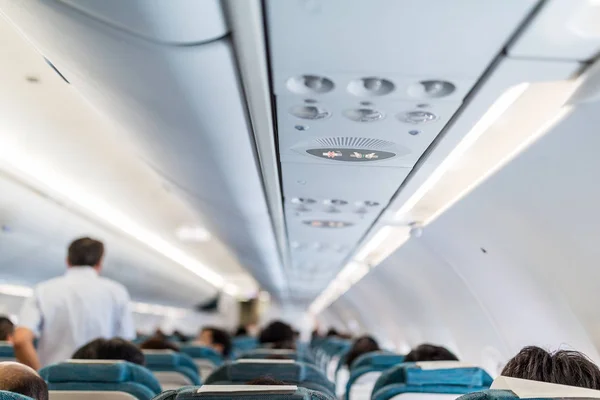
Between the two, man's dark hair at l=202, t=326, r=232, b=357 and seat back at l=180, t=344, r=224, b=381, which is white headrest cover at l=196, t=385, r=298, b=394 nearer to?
seat back at l=180, t=344, r=224, b=381

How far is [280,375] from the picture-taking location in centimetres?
361

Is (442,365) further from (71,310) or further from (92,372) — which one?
(71,310)

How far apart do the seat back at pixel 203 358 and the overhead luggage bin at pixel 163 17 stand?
5833 millimetres

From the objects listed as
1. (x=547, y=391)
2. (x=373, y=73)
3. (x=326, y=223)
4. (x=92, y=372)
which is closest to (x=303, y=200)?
(x=326, y=223)

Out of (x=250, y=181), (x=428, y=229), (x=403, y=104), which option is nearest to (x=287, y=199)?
(x=250, y=181)

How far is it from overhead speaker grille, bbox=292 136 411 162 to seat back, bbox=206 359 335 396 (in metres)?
1.18

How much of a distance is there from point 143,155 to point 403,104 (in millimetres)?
2093

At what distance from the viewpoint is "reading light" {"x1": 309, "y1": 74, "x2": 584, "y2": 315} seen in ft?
9.32

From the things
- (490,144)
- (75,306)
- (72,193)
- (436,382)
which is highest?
(72,193)

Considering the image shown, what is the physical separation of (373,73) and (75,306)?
10.1 feet

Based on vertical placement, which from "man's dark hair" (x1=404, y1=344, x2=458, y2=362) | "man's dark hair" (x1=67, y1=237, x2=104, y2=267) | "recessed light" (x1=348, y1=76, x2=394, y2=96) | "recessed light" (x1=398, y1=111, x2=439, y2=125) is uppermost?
"recessed light" (x1=348, y1=76, x2=394, y2=96)

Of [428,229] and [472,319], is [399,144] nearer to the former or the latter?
[428,229]

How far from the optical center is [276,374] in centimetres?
353

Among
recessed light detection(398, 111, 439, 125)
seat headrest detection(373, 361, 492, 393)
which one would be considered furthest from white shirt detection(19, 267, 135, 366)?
recessed light detection(398, 111, 439, 125)
